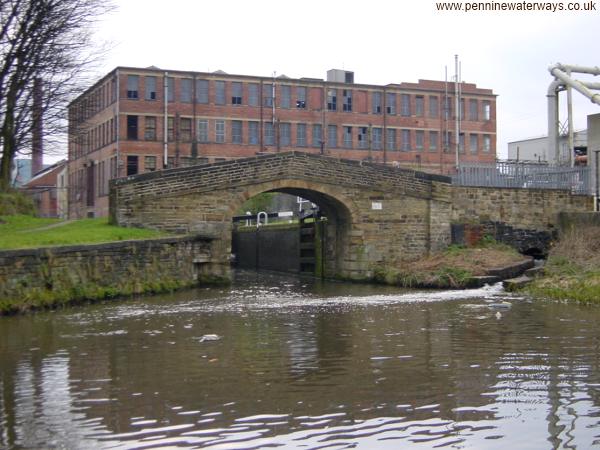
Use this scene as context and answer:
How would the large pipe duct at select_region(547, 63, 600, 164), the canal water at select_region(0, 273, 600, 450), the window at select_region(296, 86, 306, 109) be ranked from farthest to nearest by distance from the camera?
the window at select_region(296, 86, 306, 109) < the large pipe duct at select_region(547, 63, 600, 164) < the canal water at select_region(0, 273, 600, 450)

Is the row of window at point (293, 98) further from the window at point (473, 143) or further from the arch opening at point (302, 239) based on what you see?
the arch opening at point (302, 239)

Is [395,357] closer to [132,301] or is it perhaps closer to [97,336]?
[97,336]

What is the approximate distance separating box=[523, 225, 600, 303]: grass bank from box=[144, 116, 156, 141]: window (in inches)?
1613

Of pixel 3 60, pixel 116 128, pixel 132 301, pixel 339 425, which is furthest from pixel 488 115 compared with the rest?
pixel 339 425

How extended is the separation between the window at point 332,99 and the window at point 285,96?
3459 mm

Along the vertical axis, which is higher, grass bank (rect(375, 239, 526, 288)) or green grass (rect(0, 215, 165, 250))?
green grass (rect(0, 215, 165, 250))

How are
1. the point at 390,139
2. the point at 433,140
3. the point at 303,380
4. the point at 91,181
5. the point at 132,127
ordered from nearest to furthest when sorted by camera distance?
the point at 303,380 < the point at 132,127 < the point at 91,181 < the point at 390,139 < the point at 433,140

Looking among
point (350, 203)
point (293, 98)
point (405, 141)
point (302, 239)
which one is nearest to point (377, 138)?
point (405, 141)

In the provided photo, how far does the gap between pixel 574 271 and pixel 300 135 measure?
46081 millimetres

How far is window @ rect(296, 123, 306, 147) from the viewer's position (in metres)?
64.9

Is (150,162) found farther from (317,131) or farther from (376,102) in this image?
(376,102)

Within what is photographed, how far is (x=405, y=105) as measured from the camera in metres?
68.2

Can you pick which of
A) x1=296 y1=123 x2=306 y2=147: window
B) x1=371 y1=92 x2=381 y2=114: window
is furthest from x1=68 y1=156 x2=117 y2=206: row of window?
x1=371 y1=92 x2=381 y2=114: window

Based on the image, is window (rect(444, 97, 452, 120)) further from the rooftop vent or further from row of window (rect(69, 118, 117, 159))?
row of window (rect(69, 118, 117, 159))
